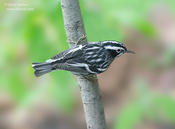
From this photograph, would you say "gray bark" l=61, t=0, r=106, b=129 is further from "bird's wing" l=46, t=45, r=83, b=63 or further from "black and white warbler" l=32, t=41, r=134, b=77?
"bird's wing" l=46, t=45, r=83, b=63

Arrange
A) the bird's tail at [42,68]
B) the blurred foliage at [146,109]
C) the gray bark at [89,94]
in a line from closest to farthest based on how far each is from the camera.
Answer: the gray bark at [89,94]
the bird's tail at [42,68]
the blurred foliage at [146,109]

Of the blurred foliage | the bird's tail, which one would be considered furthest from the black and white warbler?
the blurred foliage

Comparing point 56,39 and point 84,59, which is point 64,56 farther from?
point 56,39

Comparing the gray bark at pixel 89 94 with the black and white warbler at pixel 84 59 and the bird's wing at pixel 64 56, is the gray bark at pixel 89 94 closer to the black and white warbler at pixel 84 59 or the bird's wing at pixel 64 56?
the black and white warbler at pixel 84 59

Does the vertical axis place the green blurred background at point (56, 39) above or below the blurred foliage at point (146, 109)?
above

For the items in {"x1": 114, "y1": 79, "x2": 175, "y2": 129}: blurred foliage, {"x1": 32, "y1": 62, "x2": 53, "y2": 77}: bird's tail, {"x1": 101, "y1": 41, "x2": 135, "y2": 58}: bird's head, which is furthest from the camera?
{"x1": 114, "y1": 79, "x2": 175, "y2": 129}: blurred foliage

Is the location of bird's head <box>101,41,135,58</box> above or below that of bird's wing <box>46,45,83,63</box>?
above

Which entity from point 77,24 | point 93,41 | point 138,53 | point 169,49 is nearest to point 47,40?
point 93,41

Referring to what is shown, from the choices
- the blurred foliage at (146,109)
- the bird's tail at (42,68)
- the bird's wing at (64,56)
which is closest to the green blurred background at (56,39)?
the blurred foliage at (146,109)

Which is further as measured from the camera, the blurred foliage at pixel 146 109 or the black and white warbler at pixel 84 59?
the blurred foliage at pixel 146 109

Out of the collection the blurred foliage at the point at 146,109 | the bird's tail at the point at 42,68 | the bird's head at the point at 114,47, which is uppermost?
the bird's head at the point at 114,47

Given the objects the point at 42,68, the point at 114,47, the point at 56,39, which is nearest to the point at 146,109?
the point at 114,47
